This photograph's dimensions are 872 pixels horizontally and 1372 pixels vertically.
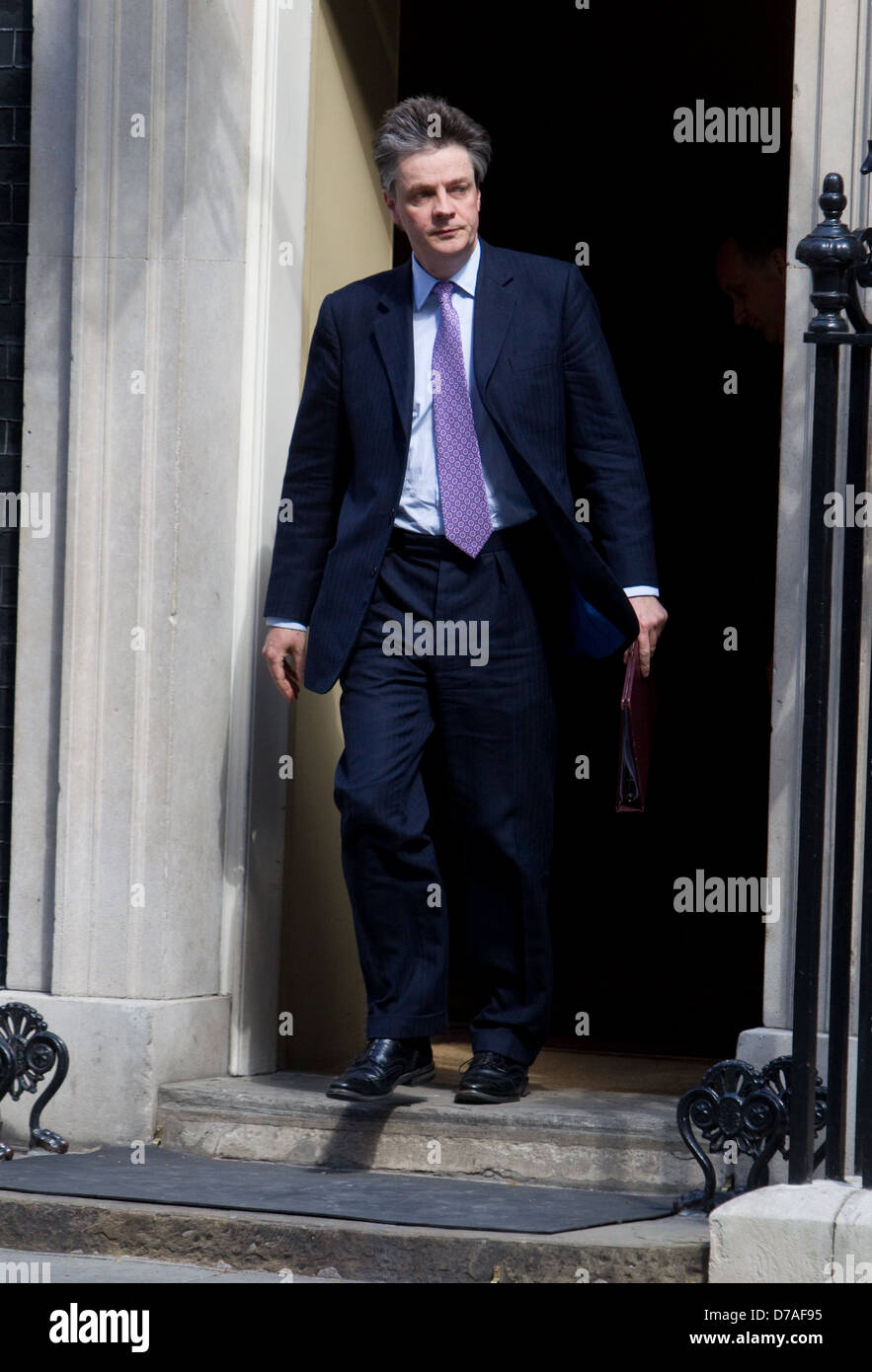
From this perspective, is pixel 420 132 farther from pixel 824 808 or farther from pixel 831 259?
pixel 824 808

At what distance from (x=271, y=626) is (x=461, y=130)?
1278 mm

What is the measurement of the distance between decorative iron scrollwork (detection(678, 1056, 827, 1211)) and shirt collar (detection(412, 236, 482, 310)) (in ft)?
6.43

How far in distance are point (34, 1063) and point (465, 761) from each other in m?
1.31

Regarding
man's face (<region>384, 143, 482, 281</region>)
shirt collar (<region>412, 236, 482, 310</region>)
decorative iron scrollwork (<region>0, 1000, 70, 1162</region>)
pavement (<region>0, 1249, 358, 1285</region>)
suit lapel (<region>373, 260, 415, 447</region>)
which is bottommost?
pavement (<region>0, 1249, 358, 1285</region>)

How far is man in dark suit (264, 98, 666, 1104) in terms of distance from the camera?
4.89m

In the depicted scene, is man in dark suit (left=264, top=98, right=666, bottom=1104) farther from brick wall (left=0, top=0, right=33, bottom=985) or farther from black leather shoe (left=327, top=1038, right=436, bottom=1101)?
brick wall (left=0, top=0, right=33, bottom=985)

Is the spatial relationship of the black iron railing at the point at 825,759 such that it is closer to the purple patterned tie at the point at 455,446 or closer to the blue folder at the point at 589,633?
the blue folder at the point at 589,633

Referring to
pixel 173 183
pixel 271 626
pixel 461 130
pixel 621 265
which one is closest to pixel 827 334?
pixel 461 130

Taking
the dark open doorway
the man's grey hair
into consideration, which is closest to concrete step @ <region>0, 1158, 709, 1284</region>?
the man's grey hair

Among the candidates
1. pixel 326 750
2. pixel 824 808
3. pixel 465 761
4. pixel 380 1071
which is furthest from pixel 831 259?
pixel 326 750

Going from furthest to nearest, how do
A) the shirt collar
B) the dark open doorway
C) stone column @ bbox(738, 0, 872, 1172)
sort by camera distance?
1. the dark open doorway
2. the shirt collar
3. stone column @ bbox(738, 0, 872, 1172)

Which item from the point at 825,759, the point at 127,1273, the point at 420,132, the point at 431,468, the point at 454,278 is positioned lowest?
the point at 127,1273

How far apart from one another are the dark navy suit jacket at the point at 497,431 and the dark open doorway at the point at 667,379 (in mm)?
2360

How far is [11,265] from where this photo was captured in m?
5.59
